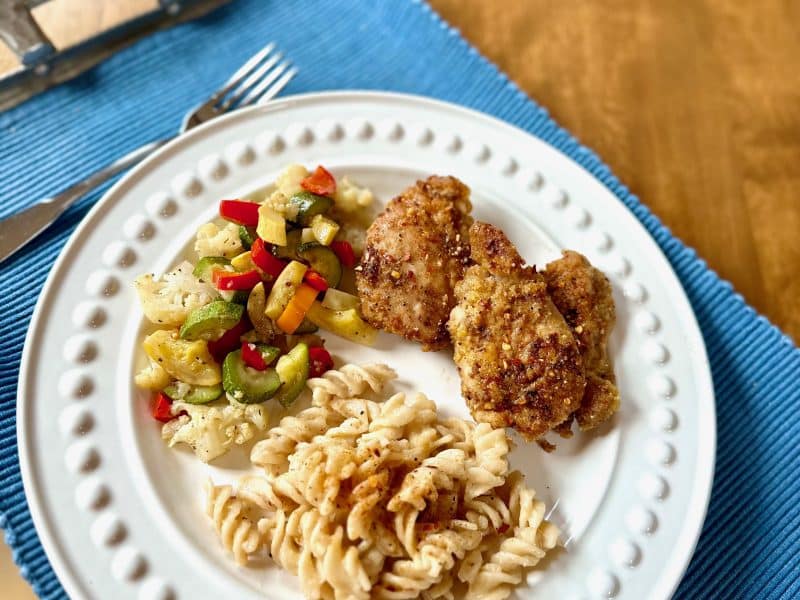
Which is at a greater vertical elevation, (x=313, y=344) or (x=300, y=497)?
(x=313, y=344)

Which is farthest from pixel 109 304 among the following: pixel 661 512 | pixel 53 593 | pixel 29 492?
pixel 661 512

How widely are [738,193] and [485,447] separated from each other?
262cm

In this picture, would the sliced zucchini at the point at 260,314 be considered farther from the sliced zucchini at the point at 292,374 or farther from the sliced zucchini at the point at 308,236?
the sliced zucchini at the point at 308,236

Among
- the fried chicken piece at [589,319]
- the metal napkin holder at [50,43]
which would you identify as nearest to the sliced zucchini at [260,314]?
the fried chicken piece at [589,319]

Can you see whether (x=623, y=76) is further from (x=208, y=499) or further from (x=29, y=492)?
(x=29, y=492)

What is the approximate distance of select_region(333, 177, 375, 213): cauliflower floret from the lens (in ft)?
12.1

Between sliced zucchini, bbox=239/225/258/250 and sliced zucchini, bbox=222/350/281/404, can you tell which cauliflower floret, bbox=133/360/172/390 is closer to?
sliced zucchini, bbox=222/350/281/404

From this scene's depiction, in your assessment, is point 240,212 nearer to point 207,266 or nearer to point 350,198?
point 207,266

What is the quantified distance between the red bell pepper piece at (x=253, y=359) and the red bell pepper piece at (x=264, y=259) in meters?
0.40

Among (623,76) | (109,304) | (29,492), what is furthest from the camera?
(623,76)

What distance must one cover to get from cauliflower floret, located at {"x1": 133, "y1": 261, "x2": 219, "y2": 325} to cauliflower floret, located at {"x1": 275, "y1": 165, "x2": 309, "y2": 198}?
0.67 m

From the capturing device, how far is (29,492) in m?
2.86

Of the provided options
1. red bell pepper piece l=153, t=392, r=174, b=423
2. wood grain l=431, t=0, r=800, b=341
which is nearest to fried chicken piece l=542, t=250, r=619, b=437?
wood grain l=431, t=0, r=800, b=341

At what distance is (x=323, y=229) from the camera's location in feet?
11.5
